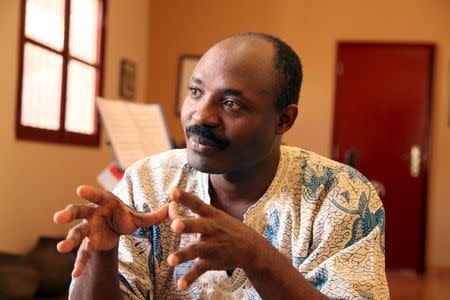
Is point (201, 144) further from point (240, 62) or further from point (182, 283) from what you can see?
point (182, 283)

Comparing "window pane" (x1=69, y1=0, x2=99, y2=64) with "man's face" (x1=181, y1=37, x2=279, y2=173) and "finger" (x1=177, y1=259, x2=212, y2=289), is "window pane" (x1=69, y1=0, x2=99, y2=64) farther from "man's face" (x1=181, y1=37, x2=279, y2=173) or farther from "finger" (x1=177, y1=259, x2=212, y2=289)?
"finger" (x1=177, y1=259, x2=212, y2=289)

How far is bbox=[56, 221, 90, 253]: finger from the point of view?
1021 mm

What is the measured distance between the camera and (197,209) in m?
1.03

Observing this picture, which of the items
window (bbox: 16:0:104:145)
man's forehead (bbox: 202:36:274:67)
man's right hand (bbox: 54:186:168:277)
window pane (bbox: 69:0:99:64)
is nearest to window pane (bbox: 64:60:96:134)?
window (bbox: 16:0:104:145)

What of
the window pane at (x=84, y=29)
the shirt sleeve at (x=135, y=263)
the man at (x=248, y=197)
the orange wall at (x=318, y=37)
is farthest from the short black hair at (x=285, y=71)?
the orange wall at (x=318, y=37)

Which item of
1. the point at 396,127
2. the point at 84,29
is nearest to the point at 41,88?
the point at 84,29

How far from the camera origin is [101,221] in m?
1.16

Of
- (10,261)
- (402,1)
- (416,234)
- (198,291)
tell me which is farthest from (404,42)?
(198,291)

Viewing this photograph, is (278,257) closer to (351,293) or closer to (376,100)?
(351,293)

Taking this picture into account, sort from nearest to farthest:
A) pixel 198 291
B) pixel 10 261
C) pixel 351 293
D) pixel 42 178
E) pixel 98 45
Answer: pixel 351 293
pixel 198 291
pixel 10 261
pixel 42 178
pixel 98 45

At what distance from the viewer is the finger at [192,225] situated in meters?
0.95

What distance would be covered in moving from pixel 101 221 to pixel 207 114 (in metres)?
0.31

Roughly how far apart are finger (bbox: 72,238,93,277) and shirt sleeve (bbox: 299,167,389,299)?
0.46 metres

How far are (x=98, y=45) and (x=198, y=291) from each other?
452 cm
